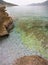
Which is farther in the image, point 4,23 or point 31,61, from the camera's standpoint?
point 4,23

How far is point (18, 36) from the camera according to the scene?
1988 mm

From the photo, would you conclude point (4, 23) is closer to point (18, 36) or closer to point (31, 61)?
point (18, 36)

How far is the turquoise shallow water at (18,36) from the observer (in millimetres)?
1583

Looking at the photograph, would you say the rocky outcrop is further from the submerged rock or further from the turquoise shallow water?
the submerged rock

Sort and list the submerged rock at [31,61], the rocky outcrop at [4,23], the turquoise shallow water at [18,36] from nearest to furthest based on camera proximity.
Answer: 1. the submerged rock at [31,61]
2. the turquoise shallow water at [18,36]
3. the rocky outcrop at [4,23]

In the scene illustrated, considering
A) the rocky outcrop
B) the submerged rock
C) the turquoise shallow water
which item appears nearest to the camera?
the submerged rock

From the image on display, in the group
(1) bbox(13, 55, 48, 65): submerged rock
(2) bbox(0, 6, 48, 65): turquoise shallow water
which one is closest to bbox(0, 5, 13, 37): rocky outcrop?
(2) bbox(0, 6, 48, 65): turquoise shallow water

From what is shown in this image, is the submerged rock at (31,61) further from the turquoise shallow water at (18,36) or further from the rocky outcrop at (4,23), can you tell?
the rocky outcrop at (4,23)

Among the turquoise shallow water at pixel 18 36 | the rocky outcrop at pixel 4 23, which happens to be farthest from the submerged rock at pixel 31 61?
the rocky outcrop at pixel 4 23

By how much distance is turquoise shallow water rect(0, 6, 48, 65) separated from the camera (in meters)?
1.58

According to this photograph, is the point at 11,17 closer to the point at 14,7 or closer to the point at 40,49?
the point at 14,7

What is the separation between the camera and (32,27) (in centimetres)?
217

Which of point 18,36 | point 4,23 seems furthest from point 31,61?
point 4,23

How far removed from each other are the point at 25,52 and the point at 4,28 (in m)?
0.59
